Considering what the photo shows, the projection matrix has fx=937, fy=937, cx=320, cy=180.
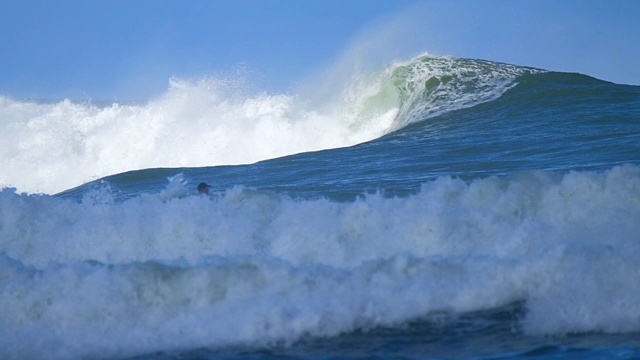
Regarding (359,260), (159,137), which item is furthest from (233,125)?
(359,260)

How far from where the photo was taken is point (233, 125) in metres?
26.1

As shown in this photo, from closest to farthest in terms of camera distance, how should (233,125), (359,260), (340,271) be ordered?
(340,271) → (359,260) → (233,125)

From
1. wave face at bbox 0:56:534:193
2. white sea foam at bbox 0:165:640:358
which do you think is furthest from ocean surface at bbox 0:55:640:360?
wave face at bbox 0:56:534:193

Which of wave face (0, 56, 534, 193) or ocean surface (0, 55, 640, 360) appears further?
wave face (0, 56, 534, 193)

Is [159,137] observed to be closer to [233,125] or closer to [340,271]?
[233,125]

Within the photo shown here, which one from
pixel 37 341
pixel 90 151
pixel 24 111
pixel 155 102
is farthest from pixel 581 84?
pixel 24 111

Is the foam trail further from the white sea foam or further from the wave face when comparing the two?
the white sea foam

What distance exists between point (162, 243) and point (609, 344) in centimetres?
514

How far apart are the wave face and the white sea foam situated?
39.7ft

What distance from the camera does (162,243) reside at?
9703mm

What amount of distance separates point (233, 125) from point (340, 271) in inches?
752

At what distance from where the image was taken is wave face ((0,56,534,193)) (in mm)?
23297

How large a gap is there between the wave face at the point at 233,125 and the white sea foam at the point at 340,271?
39.7 ft

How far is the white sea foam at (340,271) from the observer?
6535mm
